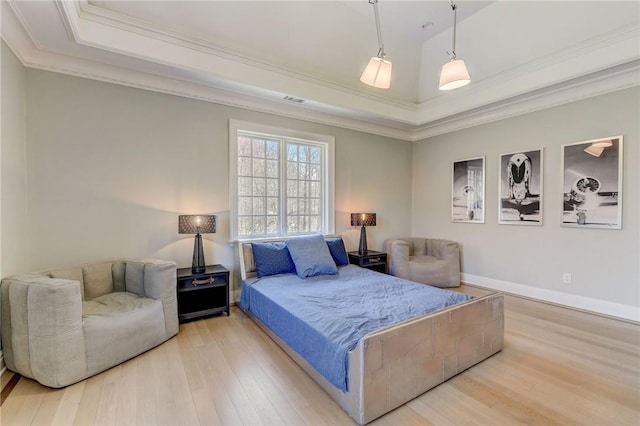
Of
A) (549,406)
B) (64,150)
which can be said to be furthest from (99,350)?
(549,406)

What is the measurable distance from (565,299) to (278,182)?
4.09 metres

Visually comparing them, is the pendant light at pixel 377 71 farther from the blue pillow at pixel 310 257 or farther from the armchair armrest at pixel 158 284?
the armchair armrest at pixel 158 284

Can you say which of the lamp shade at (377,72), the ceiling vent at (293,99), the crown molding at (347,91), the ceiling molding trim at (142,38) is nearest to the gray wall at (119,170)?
the crown molding at (347,91)

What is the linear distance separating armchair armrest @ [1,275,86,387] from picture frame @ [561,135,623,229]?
522 centimetres

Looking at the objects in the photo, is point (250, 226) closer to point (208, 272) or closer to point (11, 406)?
point (208, 272)

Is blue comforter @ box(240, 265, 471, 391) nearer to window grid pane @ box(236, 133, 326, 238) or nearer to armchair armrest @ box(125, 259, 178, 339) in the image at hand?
armchair armrest @ box(125, 259, 178, 339)

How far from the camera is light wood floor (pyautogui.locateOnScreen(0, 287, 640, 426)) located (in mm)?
1782

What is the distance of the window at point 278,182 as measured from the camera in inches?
155

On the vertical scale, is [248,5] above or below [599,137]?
above

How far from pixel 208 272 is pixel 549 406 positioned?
10.1ft

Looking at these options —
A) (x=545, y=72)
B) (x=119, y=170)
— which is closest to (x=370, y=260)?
(x=545, y=72)

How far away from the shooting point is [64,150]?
2.88 meters

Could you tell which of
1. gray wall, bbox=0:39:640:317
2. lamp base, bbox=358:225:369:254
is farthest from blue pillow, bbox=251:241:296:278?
lamp base, bbox=358:225:369:254

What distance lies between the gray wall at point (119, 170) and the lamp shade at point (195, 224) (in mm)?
375
